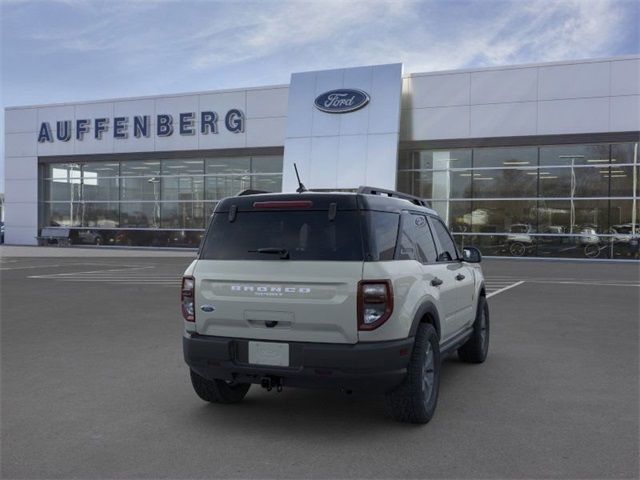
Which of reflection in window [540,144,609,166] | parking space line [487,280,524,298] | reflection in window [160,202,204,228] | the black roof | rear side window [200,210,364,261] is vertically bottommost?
parking space line [487,280,524,298]

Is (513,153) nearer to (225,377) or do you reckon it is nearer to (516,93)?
(516,93)

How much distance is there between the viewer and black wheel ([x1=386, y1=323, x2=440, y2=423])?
4.79 meters

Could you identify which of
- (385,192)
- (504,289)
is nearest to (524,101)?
(504,289)

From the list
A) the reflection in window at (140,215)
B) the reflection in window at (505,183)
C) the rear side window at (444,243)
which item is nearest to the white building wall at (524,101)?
the reflection in window at (505,183)

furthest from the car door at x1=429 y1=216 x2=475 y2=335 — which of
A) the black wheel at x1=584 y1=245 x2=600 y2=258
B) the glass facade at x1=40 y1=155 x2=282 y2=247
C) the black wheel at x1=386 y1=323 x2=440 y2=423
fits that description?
the glass facade at x1=40 y1=155 x2=282 y2=247

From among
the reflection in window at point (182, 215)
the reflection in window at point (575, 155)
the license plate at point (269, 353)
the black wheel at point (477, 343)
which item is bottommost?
the black wheel at point (477, 343)

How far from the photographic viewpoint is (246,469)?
4.09 m

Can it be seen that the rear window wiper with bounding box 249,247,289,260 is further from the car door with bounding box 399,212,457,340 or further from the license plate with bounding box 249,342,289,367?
the car door with bounding box 399,212,457,340

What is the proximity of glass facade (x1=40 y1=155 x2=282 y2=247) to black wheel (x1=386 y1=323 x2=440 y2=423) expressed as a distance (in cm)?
2587

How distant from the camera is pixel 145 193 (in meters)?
34.3

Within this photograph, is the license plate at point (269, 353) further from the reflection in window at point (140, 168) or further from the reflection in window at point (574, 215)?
the reflection in window at point (140, 168)

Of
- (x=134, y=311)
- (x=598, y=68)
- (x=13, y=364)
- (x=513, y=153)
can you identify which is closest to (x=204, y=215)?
(x=513, y=153)

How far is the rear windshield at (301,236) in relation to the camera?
4.68 metres

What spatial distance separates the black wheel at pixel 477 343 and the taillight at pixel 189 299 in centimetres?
332
